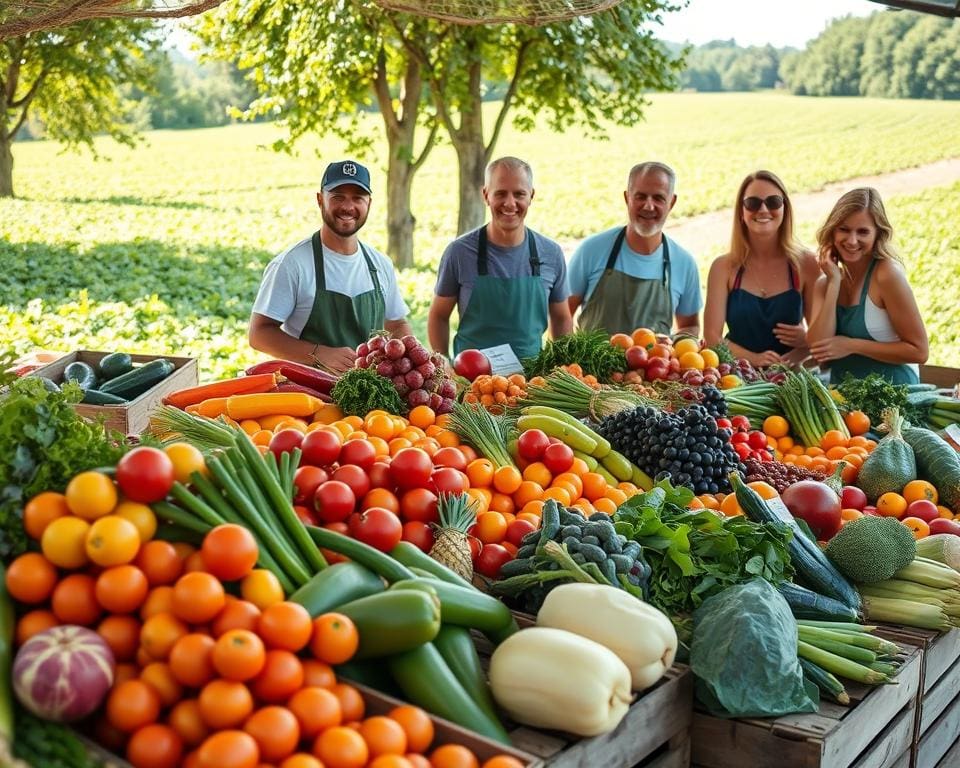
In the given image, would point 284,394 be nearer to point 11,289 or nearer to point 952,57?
point 11,289

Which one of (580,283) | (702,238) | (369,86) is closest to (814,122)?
(702,238)

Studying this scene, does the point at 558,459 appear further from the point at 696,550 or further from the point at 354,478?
the point at 354,478

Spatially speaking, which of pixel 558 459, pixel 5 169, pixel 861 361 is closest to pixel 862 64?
pixel 5 169

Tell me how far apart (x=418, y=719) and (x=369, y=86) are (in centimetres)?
1091

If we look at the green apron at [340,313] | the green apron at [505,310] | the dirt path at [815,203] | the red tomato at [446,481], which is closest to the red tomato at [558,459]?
the red tomato at [446,481]

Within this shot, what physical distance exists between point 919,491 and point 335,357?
305cm

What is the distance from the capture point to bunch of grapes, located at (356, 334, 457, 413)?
446 cm

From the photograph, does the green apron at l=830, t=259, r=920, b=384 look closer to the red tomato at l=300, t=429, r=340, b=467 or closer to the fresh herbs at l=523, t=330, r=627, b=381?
the fresh herbs at l=523, t=330, r=627, b=381

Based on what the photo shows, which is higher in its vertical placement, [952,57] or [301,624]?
[952,57]

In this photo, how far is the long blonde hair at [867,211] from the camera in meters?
5.55

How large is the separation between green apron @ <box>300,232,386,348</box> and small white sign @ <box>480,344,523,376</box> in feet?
2.49

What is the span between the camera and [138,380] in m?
5.84

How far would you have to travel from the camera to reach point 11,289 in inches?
515

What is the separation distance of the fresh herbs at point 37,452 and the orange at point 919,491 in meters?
3.35
